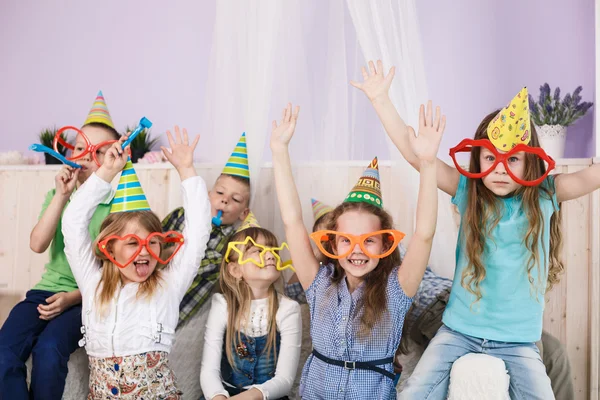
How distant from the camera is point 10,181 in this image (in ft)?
8.97

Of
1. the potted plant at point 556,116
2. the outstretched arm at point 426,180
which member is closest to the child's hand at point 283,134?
the outstretched arm at point 426,180

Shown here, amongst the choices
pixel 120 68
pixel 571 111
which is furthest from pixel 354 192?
pixel 120 68

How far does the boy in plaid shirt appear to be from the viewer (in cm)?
207

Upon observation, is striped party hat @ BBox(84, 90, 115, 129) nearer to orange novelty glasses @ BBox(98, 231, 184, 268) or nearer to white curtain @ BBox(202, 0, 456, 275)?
white curtain @ BBox(202, 0, 456, 275)

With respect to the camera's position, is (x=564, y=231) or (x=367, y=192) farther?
(x=564, y=231)

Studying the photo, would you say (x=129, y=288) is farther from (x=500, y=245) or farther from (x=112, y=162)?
(x=500, y=245)

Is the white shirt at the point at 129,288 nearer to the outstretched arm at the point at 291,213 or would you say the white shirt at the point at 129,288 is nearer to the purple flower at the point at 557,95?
the outstretched arm at the point at 291,213

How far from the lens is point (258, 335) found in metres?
1.86

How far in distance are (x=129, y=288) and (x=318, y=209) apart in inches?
25.4

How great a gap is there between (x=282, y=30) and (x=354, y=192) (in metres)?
0.61

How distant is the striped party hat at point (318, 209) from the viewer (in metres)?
2.05

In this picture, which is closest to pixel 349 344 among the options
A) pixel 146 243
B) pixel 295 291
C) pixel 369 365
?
pixel 369 365

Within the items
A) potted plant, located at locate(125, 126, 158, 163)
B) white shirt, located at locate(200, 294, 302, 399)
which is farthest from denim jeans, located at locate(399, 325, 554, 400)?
potted plant, located at locate(125, 126, 158, 163)

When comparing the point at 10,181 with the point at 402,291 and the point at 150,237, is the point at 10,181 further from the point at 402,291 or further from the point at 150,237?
the point at 402,291
